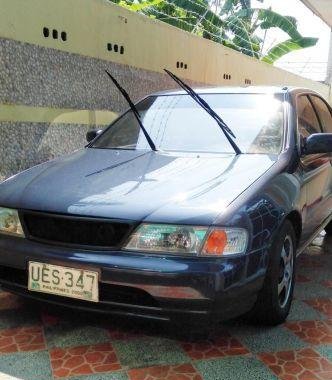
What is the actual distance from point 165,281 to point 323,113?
9.21 ft

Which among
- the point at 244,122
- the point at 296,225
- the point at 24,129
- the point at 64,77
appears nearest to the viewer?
the point at 296,225

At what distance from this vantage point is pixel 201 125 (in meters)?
3.47

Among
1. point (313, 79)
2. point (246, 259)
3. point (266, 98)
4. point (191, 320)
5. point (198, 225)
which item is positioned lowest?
point (313, 79)

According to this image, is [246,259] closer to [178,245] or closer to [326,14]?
[178,245]

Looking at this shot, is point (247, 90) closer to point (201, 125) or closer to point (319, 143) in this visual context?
point (201, 125)

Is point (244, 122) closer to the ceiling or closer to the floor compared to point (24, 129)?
closer to the ceiling

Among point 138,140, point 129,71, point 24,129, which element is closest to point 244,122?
point 138,140

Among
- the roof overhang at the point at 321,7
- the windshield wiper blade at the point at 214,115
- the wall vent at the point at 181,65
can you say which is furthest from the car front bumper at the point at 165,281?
the roof overhang at the point at 321,7

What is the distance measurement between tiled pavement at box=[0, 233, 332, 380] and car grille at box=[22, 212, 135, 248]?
0.58 metres

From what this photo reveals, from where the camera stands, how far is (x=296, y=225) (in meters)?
3.07

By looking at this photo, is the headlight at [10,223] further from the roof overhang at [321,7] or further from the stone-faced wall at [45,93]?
the roof overhang at [321,7]

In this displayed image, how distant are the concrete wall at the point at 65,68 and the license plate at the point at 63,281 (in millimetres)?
2183

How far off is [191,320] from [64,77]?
346 cm

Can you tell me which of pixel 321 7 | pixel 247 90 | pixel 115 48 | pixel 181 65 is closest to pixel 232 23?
pixel 321 7
